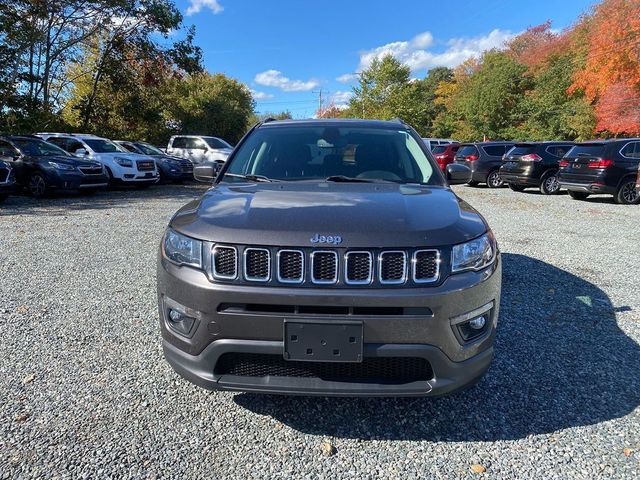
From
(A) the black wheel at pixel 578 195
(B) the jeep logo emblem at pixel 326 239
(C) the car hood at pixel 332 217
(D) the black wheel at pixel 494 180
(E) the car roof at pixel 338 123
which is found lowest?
(A) the black wheel at pixel 578 195

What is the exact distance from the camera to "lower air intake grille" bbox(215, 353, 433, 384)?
86.7 inches

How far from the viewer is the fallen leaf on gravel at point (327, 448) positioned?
232cm

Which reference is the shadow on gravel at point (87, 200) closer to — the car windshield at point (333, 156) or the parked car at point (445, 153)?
the car windshield at point (333, 156)

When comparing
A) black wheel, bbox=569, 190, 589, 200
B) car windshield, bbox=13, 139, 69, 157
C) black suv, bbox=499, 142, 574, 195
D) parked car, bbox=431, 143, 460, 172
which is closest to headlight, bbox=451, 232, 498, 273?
black wheel, bbox=569, 190, 589, 200

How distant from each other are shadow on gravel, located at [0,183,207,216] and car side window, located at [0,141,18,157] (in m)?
1.15

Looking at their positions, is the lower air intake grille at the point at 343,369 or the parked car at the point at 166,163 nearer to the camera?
the lower air intake grille at the point at 343,369

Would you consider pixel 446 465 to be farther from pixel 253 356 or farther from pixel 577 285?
pixel 577 285

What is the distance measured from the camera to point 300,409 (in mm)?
2680

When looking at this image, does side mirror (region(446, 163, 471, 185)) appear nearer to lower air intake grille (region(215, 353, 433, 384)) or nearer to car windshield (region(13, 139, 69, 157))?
lower air intake grille (region(215, 353, 433, 384))

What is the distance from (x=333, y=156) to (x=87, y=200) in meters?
11.0

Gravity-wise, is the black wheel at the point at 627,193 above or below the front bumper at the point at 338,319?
below

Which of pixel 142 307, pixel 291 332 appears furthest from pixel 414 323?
→ pixel 142 307

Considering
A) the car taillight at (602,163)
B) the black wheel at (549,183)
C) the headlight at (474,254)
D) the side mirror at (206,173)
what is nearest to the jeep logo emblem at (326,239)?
the headlight at (474,254)

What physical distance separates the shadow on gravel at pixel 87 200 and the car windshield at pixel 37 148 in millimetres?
1166
